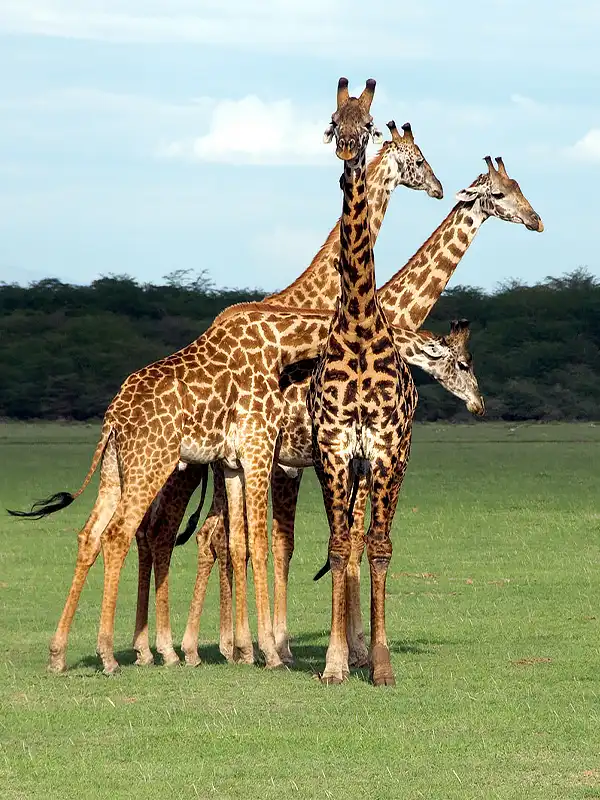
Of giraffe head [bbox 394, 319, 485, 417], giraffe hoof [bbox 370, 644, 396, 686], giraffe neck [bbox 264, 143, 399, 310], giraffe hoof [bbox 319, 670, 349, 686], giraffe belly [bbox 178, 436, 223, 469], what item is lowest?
giraffe hoof [bbox 319, 670, 349, 686]

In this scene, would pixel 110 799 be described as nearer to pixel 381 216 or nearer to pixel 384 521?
pixel 384 521

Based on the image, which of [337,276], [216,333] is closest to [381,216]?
[337,276]

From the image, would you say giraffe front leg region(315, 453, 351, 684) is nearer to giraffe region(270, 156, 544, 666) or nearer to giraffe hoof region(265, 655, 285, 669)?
giraffe hoof region(265, 655, 285, 669)

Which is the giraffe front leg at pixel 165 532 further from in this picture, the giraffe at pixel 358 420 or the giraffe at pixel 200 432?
the giraffe at pixel 358 420

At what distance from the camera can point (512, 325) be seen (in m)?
55.1

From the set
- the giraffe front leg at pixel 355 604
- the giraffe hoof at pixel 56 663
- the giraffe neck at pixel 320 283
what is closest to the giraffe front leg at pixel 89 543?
the giraffe hoof at pixel 56 663

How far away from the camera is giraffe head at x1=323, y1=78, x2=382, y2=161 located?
8562mm

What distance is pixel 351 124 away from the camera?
8.57 metres

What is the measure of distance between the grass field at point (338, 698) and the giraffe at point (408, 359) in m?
0.36

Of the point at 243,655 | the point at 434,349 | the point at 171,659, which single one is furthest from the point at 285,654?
the point at 434,349

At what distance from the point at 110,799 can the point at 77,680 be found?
8.35 feet

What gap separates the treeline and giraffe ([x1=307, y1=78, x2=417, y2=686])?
41.4 metres

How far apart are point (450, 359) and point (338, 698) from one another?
2.91 metres

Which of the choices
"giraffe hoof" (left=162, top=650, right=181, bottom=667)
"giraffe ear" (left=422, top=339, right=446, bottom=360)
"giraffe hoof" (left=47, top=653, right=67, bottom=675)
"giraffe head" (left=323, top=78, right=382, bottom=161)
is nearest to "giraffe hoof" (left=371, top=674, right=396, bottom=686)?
"giraffe hoof" (left=162, top=650, right=181, bottom=667)
